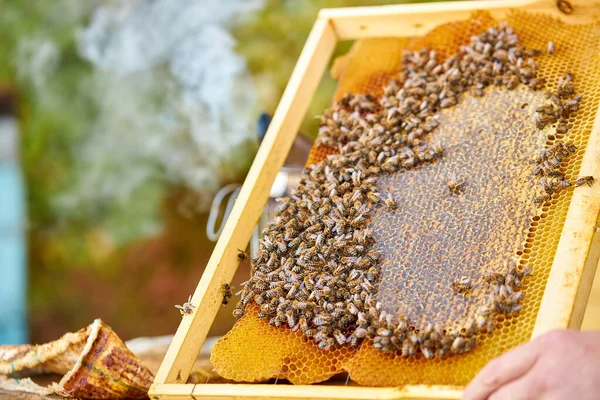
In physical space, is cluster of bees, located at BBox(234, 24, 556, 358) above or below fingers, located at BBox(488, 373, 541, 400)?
above

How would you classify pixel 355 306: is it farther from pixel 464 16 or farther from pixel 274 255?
pixel 464 16

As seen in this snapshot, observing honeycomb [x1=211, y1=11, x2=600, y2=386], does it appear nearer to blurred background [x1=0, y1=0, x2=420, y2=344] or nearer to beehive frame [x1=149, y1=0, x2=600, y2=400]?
beehive frame [x1=149, y1=0, x2=600, y2=400]

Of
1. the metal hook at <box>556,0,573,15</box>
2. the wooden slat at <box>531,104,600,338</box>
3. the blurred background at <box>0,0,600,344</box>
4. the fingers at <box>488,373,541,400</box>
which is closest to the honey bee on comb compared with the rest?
the wooden slat at <box>531,104,600,338</box>

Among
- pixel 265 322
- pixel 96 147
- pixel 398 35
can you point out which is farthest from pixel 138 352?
pixel 96 147

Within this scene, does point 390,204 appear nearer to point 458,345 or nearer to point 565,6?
point 458,345

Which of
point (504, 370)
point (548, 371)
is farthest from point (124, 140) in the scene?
point (548, 371)

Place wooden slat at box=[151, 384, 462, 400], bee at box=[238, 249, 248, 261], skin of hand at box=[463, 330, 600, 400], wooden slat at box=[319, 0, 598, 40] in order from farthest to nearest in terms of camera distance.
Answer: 1. wooden slat at box=[319, 0, 598, 40]
2. bee at box=[238, 249, 248, 261]
3. wooden slat at box=[151, 384, 462, 400]
4. skin of hand at box=[463, 330, 600, 400]
